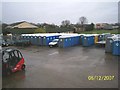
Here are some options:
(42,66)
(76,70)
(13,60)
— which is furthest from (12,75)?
A: (76,70)

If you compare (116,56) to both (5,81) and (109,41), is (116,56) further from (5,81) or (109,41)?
(5,81)

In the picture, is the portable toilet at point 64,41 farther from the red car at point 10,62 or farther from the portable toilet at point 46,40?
the red car at point 10,62

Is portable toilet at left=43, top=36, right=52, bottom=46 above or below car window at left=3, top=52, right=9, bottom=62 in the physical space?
above

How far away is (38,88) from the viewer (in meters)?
7.57

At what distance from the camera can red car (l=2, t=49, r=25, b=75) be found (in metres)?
9.25

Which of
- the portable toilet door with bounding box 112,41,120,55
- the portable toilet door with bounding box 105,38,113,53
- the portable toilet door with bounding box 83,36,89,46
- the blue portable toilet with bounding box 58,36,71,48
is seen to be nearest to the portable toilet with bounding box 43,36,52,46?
the blue portable toilet with bounding box 58,36,71,48

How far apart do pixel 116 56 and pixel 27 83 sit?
937 centimetres

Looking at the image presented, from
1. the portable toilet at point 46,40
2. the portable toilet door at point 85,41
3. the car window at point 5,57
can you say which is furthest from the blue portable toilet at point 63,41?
the car window at point 5,57

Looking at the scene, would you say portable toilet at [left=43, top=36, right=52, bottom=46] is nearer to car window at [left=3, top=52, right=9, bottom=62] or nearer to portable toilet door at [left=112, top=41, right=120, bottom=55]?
portable toilet door at [left=112, top=41, right=120, bottom=55]

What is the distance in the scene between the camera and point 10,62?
960cm

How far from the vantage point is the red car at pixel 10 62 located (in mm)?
9250

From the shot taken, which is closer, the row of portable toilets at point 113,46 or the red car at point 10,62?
the red car at point 10,62

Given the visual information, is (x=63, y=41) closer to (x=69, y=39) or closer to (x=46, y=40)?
(x=69, y=39)

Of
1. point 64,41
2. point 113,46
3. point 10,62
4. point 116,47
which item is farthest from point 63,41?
point 10,62
